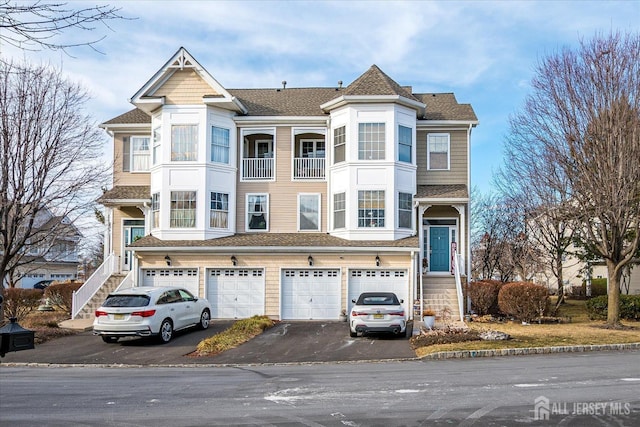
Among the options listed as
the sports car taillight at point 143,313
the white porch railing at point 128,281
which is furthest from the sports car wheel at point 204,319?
the white porch railing at point 128,281

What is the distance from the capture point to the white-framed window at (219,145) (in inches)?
1003

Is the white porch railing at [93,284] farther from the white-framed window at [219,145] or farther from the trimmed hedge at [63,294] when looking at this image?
the white-framed window at [219,145]

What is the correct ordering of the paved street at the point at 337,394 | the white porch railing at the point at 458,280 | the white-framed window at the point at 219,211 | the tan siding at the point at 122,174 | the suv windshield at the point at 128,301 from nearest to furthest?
the paved street at the point at 337,394, the suv windshield at the point at 128,301, the white porch railing at the point at 458,280, the white-framed window at the point at 219,211, the tan siding at the point at 122,174

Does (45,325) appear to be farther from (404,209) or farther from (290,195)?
(404,209)

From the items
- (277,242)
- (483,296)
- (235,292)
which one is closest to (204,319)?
(235,292)

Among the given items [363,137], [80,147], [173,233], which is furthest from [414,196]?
[80,147]

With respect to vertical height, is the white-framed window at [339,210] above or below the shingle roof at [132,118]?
below

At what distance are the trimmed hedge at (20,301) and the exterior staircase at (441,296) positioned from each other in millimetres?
17266

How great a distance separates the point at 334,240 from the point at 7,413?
16.6m

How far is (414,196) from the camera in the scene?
25125 mm

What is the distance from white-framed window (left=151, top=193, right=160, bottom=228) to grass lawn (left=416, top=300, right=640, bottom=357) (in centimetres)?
1354

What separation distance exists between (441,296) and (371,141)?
22.7 feet

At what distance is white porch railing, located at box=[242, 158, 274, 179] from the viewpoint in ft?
86.8

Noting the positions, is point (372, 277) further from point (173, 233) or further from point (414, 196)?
point (173, 233)
